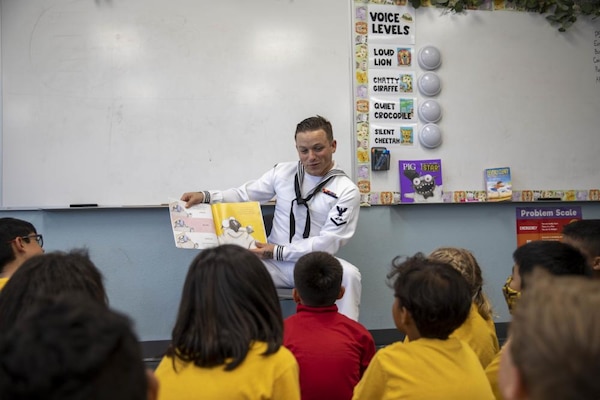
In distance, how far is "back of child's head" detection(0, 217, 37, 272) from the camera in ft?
6.98

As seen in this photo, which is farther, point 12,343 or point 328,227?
point 328,227

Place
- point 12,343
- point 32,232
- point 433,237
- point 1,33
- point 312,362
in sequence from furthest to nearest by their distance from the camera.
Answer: point 433,237 → point 1,33 → point 32,232 → point 312,362 → point 12,343

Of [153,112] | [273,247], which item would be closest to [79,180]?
[153,112]

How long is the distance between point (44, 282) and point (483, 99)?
11.1 ft

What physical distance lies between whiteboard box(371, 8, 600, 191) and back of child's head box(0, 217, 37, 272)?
2235 mm

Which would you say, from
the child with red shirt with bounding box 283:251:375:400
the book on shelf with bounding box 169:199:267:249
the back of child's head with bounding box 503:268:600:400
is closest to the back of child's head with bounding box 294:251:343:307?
the child with red shirt with bounding box 283:251:375:400

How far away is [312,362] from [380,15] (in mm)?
2708

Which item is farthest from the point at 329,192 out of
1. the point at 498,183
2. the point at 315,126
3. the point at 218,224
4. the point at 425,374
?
the point at 425,374

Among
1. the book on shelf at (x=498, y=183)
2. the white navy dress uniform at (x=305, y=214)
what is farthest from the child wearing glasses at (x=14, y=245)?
the book on shelf at (x=498, y=183)

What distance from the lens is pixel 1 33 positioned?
10.8 ft

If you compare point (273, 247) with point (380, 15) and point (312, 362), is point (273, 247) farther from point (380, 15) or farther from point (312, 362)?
point (380, 15)

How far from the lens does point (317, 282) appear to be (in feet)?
6.46

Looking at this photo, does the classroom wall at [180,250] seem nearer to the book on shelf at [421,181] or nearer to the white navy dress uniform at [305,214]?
the book on shelf at [421,181]

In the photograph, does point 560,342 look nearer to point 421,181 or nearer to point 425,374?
point 425,374
